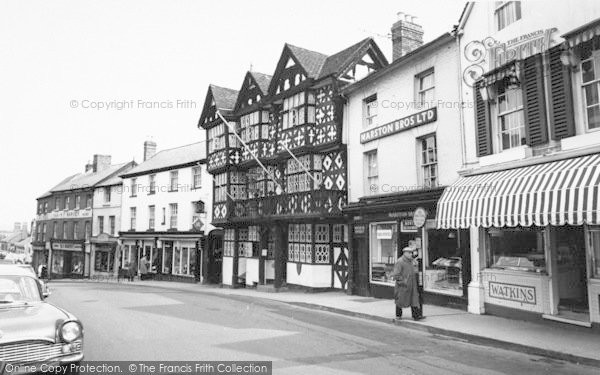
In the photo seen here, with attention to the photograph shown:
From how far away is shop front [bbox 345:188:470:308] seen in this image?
13875 millimetres

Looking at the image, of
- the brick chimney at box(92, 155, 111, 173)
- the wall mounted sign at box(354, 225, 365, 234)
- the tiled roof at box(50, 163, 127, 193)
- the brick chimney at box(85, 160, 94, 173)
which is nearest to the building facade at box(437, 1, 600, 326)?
the wall mounted sign at box(354, 225, 365, 234)

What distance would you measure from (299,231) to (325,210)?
119 inches

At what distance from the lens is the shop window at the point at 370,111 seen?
18.5m

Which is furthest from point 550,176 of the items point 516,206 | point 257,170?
point 257,170

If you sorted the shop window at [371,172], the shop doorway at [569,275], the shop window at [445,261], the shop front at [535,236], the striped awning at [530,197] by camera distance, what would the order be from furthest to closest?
the shop window at [371,172], the shop window at [445,261], the shop doorway at [569,275], the shop front at [535,236], the striped awning at [530,197]

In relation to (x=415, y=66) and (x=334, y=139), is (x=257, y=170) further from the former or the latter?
(x=415, y=66)

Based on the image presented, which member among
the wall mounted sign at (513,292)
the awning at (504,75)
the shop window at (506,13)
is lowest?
the wall mounted sign at (513,292)

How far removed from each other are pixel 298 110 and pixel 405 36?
5.79 m

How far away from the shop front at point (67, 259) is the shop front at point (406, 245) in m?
33.3

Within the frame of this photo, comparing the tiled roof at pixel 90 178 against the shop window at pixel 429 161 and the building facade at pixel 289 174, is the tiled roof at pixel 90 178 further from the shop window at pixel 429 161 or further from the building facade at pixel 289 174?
the shop window at pixel 429 161

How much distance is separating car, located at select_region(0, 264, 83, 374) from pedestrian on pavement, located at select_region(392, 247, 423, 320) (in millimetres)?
7958

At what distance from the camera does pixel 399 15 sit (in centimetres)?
2012

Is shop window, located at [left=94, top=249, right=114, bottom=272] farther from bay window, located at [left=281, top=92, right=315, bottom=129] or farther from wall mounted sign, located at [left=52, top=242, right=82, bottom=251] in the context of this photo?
bay window, located at [left=281, top=92, right=315, bottom=129]

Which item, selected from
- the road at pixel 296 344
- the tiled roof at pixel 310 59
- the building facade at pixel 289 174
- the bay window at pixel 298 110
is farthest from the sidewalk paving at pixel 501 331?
the tiled roof at pixel 310 59
